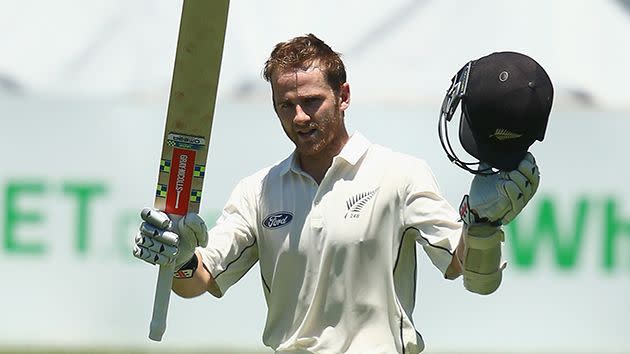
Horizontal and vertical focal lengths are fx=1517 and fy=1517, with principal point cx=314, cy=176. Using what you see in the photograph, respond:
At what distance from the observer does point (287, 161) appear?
165 inches

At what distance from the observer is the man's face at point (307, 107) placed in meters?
4.01

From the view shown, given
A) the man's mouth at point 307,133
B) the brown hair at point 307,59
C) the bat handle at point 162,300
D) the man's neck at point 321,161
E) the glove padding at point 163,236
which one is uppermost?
Answer: the brown hair at point 307,59

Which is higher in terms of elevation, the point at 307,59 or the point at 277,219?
the point at 307,59

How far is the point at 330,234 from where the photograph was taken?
402 cm

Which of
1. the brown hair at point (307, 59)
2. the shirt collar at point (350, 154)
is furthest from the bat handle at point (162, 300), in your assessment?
the brown hair at point (307, 59)

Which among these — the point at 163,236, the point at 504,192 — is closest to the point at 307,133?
the point at 163,236

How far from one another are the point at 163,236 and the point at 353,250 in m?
0.52

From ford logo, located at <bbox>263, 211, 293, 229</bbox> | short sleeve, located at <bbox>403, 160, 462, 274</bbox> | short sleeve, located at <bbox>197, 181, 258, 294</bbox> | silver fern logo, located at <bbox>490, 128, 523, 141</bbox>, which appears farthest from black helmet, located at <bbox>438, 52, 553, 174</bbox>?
short sleeve, located at <bbox>197, 181, 258, 294</bbox>

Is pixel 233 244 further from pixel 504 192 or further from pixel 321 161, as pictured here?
pixel 504 192

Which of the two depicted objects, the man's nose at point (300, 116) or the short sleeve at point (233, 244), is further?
the short sleeve at point (233, 244)

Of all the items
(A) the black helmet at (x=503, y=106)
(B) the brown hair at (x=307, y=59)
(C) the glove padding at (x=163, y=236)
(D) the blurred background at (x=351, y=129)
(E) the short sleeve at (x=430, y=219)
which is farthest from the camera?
(D) the blurred background at (x=351, y=129)

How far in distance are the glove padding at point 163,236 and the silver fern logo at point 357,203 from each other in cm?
40

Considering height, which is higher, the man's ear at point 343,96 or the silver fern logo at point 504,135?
the man's ear at point 343,96

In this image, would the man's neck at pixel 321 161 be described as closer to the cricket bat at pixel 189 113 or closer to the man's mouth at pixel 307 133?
the man's mouth at pixel 307 133
